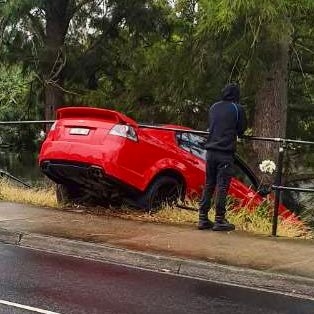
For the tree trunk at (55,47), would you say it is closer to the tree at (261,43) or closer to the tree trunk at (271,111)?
the tree at (261,43)

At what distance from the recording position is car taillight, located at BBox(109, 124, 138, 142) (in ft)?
32.2

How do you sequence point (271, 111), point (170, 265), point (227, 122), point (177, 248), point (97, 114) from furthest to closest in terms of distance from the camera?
point (271, 111) → point (97, 114) → point (227, 122) → point (177, 248) → point (170, 265)

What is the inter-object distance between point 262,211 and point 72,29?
10.4 meters

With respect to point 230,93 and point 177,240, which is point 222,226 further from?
point 230,93

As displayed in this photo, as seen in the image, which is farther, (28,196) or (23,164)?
(23,164)

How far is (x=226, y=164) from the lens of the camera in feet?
29.8

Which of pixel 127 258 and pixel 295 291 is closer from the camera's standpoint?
pixel 295 291

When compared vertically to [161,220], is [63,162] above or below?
above

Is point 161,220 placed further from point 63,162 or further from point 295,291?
point 295,291

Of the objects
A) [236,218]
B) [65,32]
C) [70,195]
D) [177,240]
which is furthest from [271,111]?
[65,32]

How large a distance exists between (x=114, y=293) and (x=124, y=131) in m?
3.71

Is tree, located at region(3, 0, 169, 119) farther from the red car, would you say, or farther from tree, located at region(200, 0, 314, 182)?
the red car

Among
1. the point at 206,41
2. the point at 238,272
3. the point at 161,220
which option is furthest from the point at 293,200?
the point at 238,272

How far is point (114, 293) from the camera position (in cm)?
651
